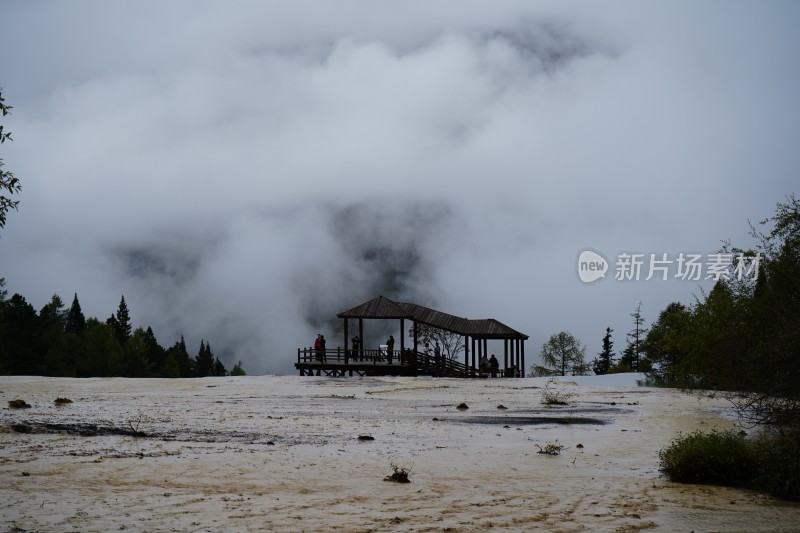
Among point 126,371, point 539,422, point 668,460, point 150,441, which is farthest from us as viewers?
point 126,371

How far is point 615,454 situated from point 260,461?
6.09 m

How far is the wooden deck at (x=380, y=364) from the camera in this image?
176 ft

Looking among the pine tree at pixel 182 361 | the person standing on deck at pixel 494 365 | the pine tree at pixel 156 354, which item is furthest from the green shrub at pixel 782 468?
the pine tree at pixel 182 361

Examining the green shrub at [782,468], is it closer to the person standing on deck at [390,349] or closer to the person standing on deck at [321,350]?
the person standing on deck at [390,349]

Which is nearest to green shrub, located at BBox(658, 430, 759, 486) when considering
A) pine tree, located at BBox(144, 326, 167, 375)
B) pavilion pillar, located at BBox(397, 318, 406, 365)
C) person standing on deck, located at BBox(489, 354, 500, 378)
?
pavilion pillar, located at BBox(397, 318, 406, 365)

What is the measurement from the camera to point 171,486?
396 inches

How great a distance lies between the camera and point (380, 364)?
177 feet

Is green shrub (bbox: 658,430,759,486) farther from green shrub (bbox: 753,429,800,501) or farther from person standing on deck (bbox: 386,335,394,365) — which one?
person standing on deck (bbox: 386,335,394,365)

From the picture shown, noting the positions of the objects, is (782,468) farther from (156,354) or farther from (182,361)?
(182,361)

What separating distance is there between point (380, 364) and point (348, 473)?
42.3 metres

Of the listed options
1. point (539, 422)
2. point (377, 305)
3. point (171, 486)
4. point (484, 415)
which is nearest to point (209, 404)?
point (484, 415)

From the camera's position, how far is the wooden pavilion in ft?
174

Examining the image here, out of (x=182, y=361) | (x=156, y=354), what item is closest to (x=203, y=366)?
(x=182, y=361)

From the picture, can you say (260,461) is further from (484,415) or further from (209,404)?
(209,404)
